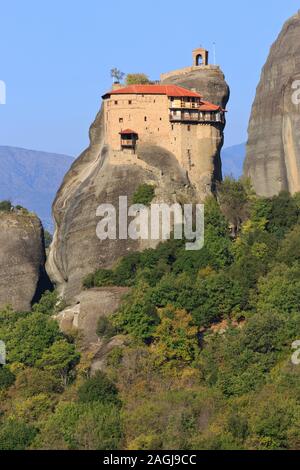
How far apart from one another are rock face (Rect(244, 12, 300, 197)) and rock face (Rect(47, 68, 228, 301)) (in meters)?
2.92

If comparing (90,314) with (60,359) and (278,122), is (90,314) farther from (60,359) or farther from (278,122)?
(278,122)

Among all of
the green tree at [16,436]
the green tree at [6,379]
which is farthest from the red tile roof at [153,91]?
the green tree at [16,436]

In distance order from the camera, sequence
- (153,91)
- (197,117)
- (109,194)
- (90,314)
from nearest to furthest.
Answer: (90,314) → (109,194) → (197,117) → (153,91)

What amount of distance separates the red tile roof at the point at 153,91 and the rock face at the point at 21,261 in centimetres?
749

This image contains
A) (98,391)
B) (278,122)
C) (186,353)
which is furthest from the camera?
(278,122)

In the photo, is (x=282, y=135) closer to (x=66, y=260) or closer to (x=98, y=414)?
(x=66, y=260)

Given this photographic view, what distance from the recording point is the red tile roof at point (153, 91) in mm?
80000

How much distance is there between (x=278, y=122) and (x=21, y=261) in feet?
45.2

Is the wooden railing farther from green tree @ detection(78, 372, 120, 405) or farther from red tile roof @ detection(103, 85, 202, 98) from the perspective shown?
green tree @ detection(78, 372, 120, 405)

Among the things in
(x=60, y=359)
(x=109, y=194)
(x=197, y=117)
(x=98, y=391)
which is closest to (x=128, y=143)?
(x=109, y=194)

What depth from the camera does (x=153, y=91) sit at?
3162 inches

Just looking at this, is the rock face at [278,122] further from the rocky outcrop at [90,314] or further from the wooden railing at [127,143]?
the rocky outcrop at [90,314]

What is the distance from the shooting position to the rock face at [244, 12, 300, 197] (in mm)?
82750

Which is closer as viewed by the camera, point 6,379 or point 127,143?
point 6,379
